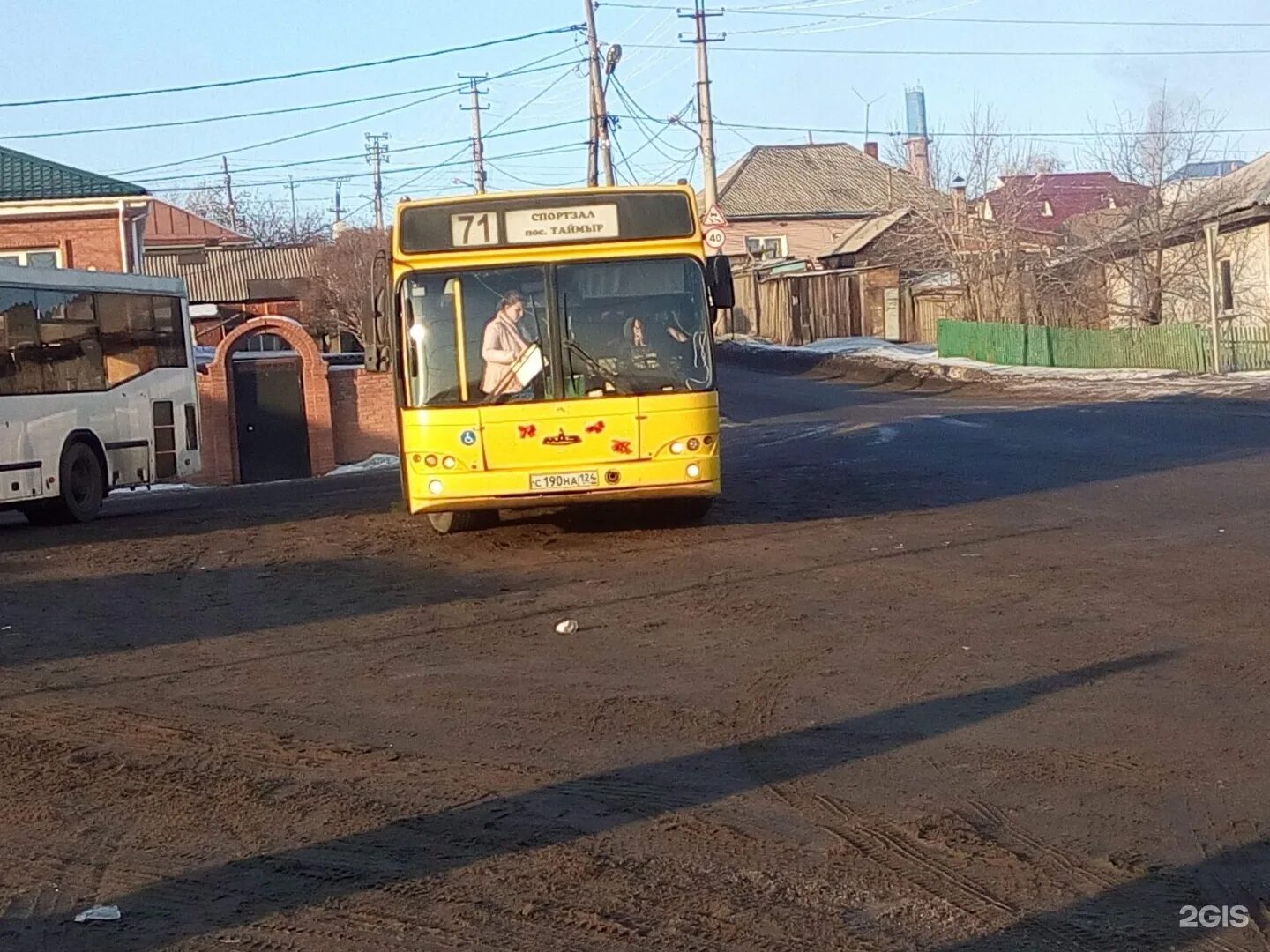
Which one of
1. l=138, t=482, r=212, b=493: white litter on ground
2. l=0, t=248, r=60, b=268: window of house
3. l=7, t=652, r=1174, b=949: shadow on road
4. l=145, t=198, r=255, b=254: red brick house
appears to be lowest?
l=7, t=652, r=1174, b=949: shadow on road

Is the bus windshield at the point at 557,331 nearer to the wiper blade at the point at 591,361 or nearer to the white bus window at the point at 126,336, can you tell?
the wiper blade at the point at 591,361

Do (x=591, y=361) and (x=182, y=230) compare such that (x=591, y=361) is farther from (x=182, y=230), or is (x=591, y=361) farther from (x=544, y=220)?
(x=182, y=230)

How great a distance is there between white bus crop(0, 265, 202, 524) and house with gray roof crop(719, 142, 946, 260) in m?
60.0

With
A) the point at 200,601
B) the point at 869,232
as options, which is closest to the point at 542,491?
the point at 200,601

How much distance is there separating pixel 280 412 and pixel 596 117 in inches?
575

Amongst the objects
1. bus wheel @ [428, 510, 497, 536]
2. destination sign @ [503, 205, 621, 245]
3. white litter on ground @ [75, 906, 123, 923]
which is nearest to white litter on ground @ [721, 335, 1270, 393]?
bus wheel @ [428, 510, 497, 536]

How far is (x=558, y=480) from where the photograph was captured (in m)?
13.7

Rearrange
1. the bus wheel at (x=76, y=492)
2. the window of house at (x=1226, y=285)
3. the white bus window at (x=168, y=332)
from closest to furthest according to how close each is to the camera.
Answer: the bus wheel at (x=76, y=492), the white bus window at (x=168, y=332), the window of house at (x=1226, y=285)

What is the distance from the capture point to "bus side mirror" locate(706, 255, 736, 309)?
13742 mm

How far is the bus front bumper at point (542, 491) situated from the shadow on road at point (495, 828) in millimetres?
6198

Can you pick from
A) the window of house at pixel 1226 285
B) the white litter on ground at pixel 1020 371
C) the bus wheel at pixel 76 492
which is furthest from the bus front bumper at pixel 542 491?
the window of house at pixel 1226 285

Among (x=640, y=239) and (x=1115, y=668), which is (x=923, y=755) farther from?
(x=640, y=239)

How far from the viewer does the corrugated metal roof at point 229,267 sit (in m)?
61.0

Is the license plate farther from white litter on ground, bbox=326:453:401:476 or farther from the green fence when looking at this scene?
the green fence
